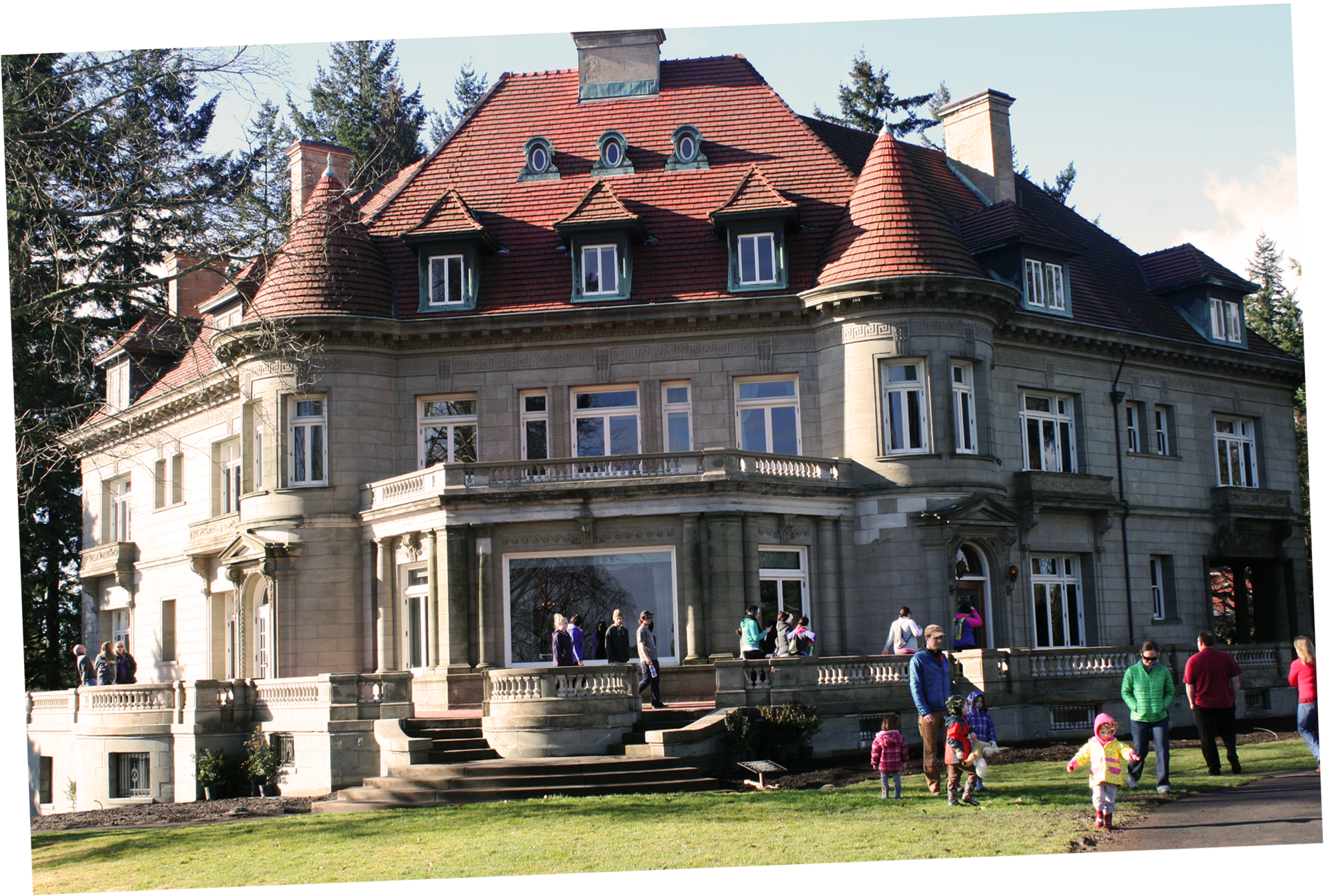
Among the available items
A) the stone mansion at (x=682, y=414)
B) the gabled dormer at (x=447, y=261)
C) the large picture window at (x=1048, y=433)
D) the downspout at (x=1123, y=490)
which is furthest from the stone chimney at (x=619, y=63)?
the downspout at (x=1123, y=490)

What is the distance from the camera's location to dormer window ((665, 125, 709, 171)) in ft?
108

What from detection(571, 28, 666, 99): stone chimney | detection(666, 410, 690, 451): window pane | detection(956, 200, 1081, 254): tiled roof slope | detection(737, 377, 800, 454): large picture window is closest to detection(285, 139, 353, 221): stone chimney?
detection(571, 28, 666, 99): stone chimney

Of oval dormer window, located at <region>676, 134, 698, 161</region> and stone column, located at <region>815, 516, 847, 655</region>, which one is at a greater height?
oval dormer window, located at <region>676, 134, 698, 161</region>

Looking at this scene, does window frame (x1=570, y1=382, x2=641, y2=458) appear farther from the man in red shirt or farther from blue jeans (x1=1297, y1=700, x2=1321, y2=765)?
blue jeans (x1=1297, y1=700, x2=1321, y2=765)

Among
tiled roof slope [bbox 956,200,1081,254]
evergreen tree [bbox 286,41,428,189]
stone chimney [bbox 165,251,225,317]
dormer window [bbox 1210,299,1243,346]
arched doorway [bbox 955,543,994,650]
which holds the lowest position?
arched doorway [bbox 955,543,994,650]

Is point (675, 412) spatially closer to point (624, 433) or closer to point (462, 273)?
point (624, 433)

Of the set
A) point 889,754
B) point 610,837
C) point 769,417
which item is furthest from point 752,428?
point 610,837

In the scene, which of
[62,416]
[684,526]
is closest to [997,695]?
[684,526]

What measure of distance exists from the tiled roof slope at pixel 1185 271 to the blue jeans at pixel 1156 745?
2242 cm

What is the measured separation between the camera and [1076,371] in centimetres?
3306

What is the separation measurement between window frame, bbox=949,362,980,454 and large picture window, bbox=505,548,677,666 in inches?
275

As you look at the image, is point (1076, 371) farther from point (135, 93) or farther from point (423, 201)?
point (135, 93)

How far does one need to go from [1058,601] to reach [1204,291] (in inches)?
413

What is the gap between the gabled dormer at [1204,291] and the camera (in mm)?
36531
